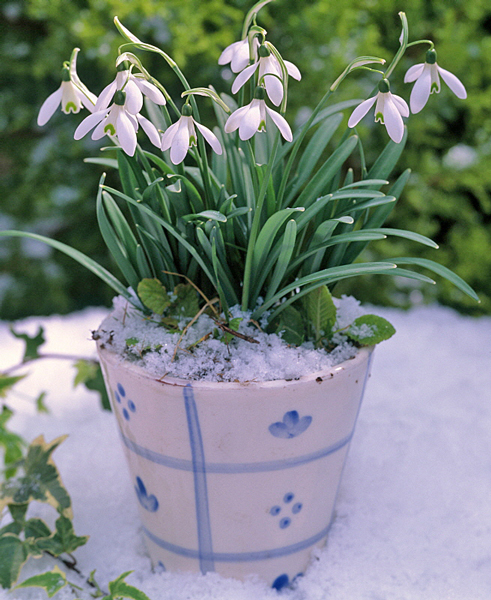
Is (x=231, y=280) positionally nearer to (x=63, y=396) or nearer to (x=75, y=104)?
(x=75, y=104)

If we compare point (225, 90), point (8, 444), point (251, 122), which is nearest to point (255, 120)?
point (251, 122)

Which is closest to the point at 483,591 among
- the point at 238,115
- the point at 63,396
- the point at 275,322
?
the point at 275,322

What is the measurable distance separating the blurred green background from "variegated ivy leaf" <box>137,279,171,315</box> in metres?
0.79

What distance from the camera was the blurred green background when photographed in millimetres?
1310

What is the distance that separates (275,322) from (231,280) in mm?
71

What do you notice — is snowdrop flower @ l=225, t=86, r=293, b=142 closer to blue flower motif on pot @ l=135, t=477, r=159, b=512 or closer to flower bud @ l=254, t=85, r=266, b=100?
flower bud @ l=254, t=85, r=266, b=100

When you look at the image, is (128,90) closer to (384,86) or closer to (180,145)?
(180,145)

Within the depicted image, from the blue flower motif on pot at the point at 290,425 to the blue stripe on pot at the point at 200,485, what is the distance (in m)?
0.08

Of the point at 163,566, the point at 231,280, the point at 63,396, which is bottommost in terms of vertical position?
the point at 63,396

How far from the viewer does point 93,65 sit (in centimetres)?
140

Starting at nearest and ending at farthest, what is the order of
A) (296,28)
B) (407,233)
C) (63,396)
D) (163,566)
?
(407,233) → (163,566) → (63,396) → (296,28)

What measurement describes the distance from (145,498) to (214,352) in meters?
0.20

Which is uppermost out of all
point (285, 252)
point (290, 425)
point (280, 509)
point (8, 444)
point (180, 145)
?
point (180, 145)

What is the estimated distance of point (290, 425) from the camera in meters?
0.57
